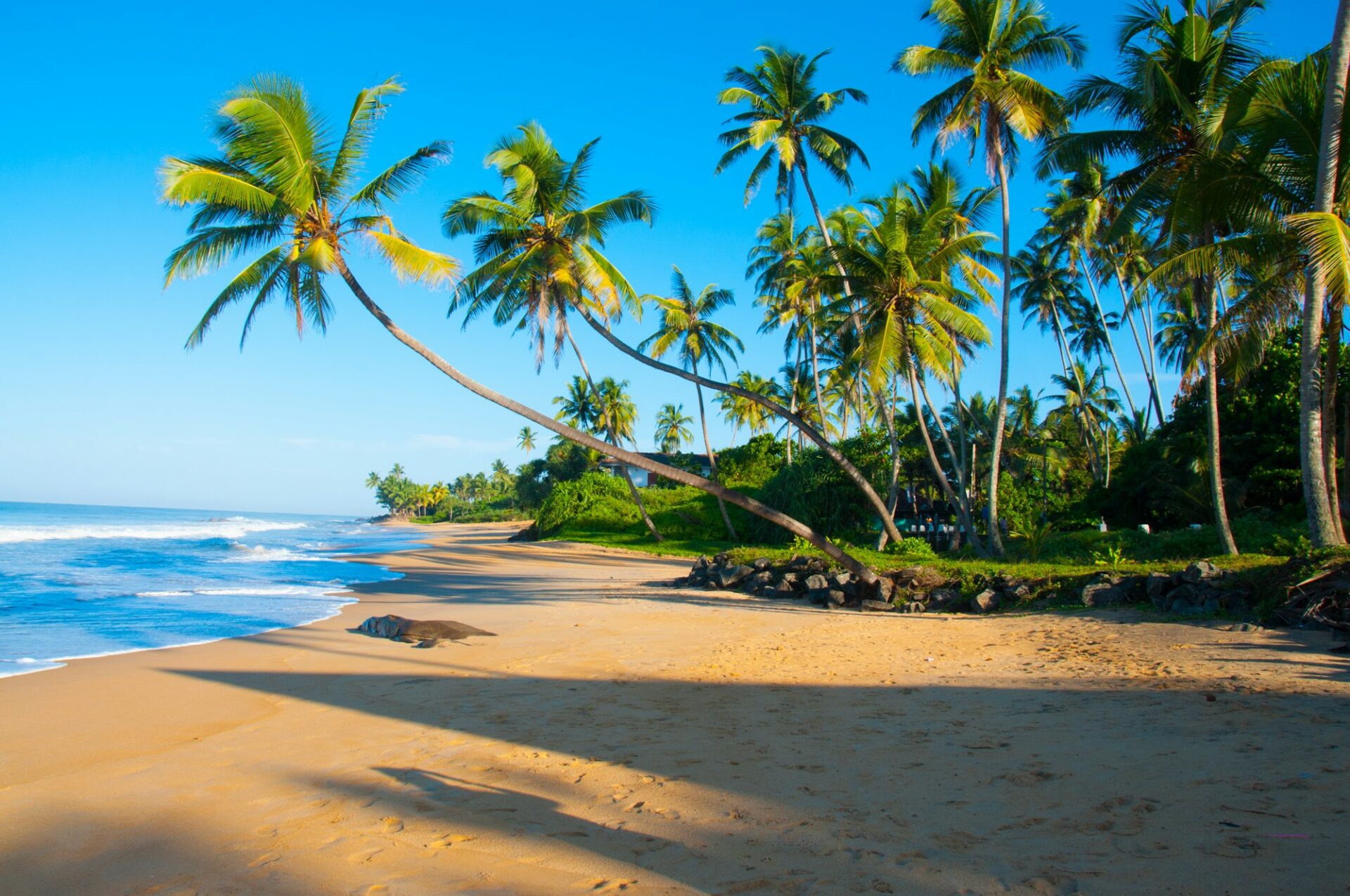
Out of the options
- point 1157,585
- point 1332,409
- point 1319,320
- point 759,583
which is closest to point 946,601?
point 1157,585

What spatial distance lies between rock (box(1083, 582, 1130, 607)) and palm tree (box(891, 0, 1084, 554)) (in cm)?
698

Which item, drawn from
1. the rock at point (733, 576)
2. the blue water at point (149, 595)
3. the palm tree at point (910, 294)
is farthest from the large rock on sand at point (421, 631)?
the palm tree at point (910, 294)

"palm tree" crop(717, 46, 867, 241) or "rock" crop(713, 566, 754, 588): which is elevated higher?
"palm tree" crop(717, 46, 867, 241)

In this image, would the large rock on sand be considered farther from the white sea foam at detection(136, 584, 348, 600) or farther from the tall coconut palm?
the tall coconut palm

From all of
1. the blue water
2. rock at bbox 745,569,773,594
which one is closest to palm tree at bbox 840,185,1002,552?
rock at bbox 745,569,773,594

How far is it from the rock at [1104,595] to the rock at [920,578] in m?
2.07

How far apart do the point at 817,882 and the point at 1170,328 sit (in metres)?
36.3

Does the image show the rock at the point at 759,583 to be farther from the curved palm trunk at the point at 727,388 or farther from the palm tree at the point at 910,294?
the palm tree at the point at 910,294

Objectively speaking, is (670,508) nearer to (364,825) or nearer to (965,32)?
(965,32)

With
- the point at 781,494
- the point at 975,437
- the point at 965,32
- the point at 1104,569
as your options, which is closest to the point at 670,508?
the point at 781,494

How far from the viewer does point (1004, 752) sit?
4441 millimetres

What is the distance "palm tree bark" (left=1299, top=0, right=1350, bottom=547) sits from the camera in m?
9.46

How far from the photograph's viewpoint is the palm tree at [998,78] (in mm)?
16250

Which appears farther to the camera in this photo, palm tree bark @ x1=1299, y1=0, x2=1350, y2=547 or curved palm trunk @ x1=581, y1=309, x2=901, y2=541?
curved palm trunk @ x1=581, y1=309, x2=901, y2=541
